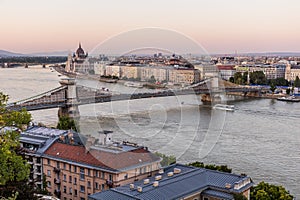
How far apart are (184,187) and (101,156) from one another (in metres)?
0.90

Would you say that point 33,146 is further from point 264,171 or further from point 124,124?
point 264,171

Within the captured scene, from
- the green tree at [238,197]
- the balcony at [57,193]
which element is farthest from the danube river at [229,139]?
the green tree at [238,197]

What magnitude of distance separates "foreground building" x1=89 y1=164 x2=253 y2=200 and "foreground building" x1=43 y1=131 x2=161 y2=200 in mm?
252

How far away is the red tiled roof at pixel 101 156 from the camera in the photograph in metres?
3.88

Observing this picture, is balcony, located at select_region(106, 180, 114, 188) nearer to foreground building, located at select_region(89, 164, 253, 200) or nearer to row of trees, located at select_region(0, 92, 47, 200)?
foreground building, located at select_region(89, 164, 253, 200)

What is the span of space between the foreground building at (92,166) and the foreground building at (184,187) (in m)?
0.25

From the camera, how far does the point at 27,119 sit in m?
2.61

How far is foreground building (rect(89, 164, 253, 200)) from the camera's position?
3.29 meters

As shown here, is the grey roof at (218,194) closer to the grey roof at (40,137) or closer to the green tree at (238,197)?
the green tree at (238,197)

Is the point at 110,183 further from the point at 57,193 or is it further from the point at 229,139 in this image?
the point at 229,139

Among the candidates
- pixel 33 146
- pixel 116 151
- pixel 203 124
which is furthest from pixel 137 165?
pixel 203 124

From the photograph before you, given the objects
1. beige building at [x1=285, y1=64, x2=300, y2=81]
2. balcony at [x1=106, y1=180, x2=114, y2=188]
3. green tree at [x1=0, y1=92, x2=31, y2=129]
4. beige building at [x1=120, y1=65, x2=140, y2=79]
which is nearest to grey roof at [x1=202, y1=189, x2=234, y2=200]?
balcony at [x1=106, y1=180, x2=114, y2=188]

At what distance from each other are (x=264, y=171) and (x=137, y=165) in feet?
7.03

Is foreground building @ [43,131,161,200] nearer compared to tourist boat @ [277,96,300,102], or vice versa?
foreground building @ [43,131,161,200]
